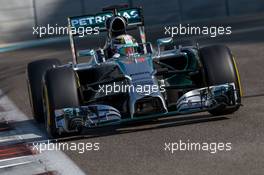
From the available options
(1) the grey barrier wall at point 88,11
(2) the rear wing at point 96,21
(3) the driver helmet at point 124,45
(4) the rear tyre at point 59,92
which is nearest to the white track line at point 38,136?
(4) the rear tyre at point 59,92

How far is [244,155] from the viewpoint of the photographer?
7.52 metres

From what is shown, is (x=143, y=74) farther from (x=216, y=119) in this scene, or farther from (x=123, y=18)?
(x=123, y=18)

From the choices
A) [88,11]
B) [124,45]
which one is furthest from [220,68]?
[88,11]

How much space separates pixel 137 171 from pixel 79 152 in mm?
1391

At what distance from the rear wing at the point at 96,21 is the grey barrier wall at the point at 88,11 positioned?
51.1 feet

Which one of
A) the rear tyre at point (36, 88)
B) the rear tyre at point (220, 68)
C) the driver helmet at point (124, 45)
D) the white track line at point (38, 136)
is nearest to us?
the white track line at point (38, 136)

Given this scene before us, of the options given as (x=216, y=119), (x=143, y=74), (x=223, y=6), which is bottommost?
(x=223, y=6)

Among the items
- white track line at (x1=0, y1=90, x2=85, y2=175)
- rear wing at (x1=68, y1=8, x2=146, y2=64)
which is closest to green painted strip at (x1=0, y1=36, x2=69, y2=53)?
white track line at (x1=0, y1=90, x2=85, y2=175)

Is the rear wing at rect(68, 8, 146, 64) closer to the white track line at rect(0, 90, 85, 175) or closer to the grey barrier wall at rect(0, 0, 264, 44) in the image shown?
the white track line at rect(0, 90, 85, 175)

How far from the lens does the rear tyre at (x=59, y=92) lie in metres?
9.17

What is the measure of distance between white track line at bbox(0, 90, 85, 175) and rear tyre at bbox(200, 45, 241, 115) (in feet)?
7.08

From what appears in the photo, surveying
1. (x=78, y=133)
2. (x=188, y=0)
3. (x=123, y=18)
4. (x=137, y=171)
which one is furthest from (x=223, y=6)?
(x=137, y=171)

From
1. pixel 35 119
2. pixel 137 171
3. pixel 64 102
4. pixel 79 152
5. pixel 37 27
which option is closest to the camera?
pixel 137 171

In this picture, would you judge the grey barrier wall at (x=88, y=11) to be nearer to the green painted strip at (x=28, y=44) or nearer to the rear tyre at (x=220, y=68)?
the green painted strip at (x=28, y=44)
